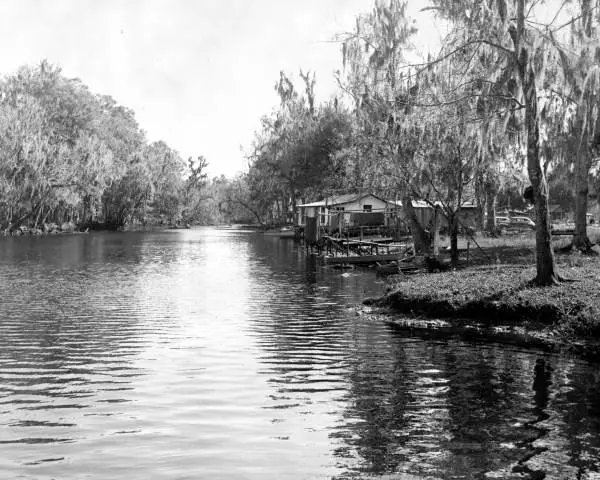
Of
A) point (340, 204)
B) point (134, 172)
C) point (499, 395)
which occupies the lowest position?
point (499, 395)

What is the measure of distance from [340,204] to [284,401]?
4606 centimetres

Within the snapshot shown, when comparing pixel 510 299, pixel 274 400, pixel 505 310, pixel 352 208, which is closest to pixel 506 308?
pixel 505 310

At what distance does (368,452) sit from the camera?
27.3ft

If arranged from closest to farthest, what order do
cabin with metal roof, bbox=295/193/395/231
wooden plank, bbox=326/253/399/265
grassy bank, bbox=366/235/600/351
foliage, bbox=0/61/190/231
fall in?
grassy bank, bbox=366/235/600/351
wooden plank, bbox=326/253/399/265
cabin with metal roof, bbox=295/193/395/231
foliage, bbox=0/61/190/231

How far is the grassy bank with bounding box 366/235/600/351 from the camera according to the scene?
51.4 feet

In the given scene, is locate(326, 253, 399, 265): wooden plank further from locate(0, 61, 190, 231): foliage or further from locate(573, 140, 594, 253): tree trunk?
locate(0, 61, 190, 231): foliage

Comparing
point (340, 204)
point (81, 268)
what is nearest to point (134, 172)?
point (340, 204)

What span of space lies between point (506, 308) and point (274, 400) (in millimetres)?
8876

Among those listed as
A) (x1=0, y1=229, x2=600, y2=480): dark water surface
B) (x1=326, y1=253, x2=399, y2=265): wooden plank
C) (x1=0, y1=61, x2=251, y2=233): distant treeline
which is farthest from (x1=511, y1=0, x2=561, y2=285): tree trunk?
(x1=0, y1=61, x2=251, y2=233): distant treeline

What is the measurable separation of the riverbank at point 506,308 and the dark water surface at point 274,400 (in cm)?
103

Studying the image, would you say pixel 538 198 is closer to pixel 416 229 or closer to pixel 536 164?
pixel 536 164

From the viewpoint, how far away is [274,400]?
1083 centimetres

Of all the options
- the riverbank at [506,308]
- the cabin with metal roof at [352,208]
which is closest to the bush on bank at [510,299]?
the riverbank at [506,308]

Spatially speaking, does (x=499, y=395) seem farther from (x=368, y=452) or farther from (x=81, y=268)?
(x=81, y=268)
